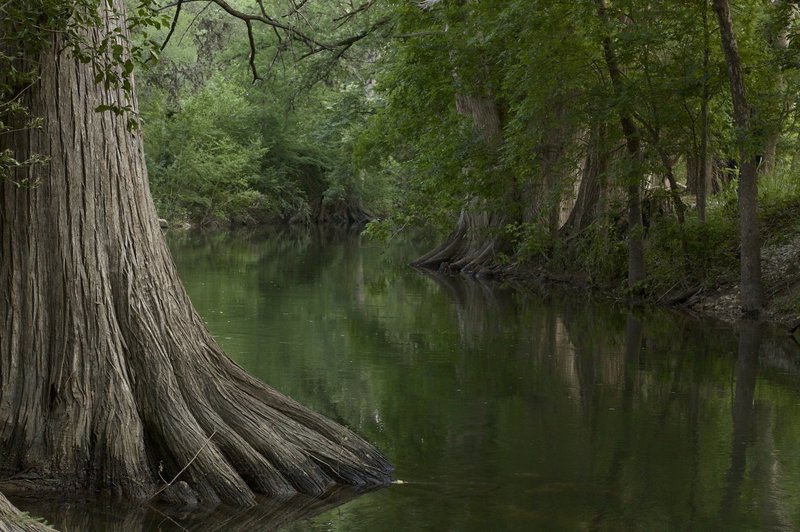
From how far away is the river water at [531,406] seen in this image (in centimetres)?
775

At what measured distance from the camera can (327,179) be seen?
62.2m

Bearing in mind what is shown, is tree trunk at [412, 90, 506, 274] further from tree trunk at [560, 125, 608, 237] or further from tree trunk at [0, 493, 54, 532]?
tree trunk at [0, 493, 54, 532]

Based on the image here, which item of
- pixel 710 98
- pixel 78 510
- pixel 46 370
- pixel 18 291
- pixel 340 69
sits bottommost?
pixel 78 510

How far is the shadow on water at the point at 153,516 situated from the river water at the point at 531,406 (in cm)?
2

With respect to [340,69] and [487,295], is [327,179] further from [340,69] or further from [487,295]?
[487,295]

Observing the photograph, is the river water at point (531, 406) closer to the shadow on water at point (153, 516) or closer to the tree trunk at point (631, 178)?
the shadow on water at point (153, 516)

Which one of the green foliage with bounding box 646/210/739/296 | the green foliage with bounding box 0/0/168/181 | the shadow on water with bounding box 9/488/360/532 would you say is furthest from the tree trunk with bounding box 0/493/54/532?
the green foliage with bounding box 646/210/739/296

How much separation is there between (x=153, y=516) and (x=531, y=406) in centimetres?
520

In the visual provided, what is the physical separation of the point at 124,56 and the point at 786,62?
12.5 meters

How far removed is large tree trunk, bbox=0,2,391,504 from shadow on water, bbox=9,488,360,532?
0.45ft

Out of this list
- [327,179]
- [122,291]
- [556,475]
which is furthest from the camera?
[327,179]

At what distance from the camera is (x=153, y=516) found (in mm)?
7164

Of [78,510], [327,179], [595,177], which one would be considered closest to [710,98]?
[595,177]

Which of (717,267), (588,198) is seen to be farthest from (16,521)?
(588,198)
